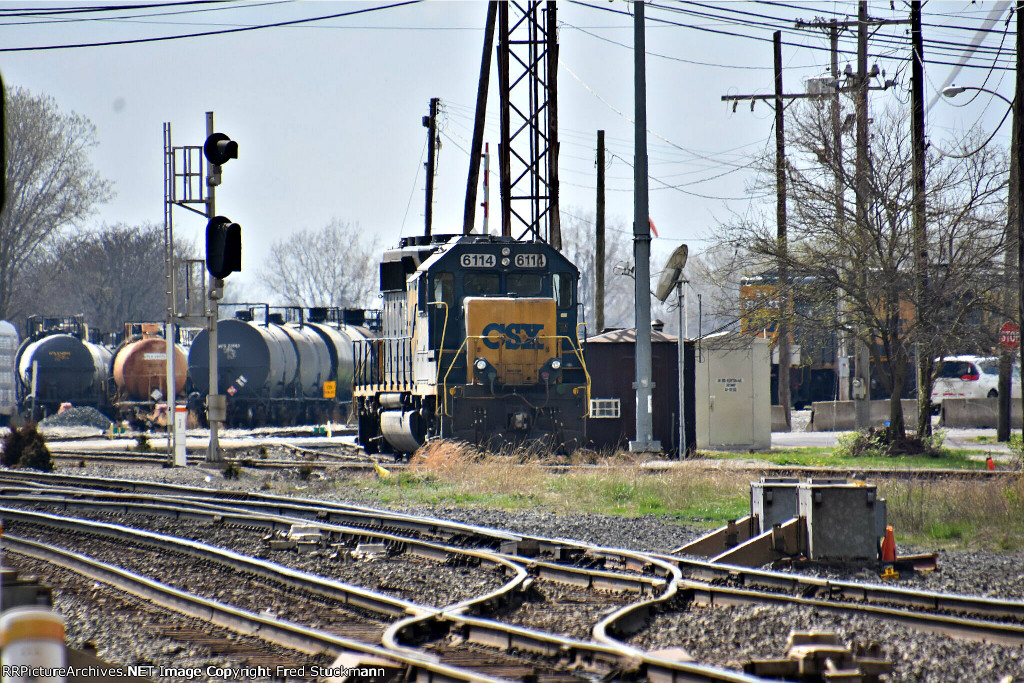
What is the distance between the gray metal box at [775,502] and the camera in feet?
30.6

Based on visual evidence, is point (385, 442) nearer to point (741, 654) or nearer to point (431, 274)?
point (431, 274)

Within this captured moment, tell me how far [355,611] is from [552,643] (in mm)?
1791

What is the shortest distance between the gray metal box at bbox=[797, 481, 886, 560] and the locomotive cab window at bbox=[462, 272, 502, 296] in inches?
408

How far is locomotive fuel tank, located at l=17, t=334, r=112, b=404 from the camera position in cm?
3647

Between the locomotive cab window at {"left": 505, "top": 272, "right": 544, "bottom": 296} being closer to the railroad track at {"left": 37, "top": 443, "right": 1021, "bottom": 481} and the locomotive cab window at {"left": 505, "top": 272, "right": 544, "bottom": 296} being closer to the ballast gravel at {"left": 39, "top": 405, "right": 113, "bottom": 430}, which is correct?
the railroad track at {"left": 37, "top": 443, "right": 1021, "bottom": 481}

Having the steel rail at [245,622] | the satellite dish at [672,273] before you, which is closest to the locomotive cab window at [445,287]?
the satellite dish at [672,273]

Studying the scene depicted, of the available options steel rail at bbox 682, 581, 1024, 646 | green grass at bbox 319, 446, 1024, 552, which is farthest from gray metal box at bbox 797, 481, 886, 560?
steel rail at bbox 682, 581, 1024, 646

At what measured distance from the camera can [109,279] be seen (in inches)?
3017

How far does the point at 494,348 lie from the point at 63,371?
2374cm

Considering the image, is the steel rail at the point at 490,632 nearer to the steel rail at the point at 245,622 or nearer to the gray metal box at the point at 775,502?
the steel rail at the point at 245,622

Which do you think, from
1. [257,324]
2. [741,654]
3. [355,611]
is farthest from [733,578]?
[257,324]

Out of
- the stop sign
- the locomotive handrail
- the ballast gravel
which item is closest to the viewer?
the locomotive handrail

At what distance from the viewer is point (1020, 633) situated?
18.4 feet

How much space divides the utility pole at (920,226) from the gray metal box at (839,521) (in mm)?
12407
